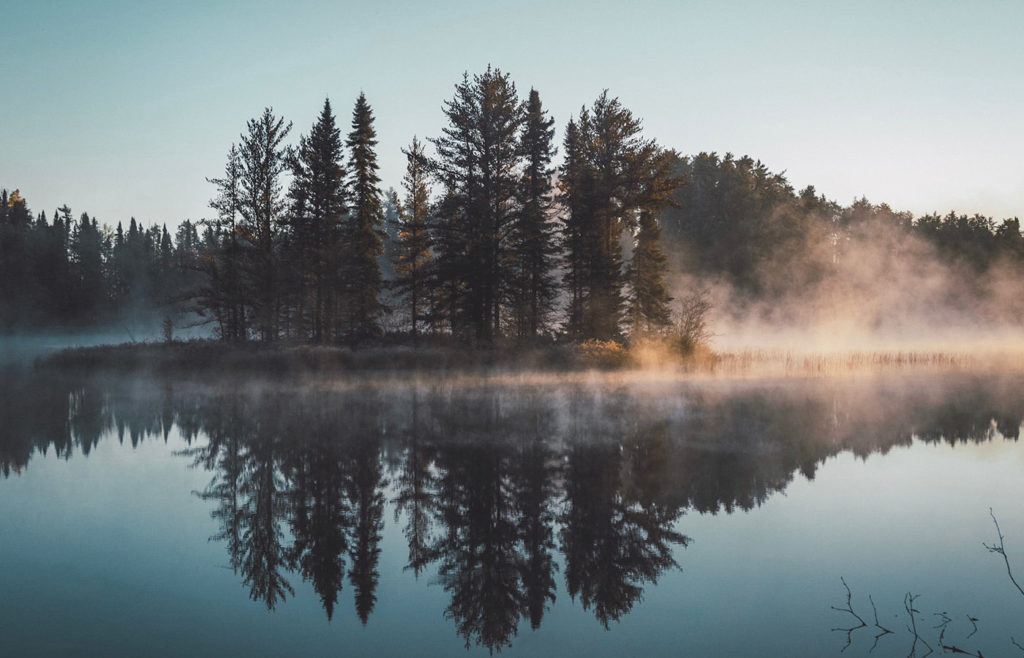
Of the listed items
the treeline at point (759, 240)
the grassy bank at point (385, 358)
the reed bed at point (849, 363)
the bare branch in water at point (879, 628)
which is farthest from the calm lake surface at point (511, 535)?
the treeline at point (759, 240)

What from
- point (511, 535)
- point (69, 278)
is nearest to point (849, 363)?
point (511, 535)

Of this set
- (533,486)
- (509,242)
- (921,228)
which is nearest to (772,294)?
(921,228)

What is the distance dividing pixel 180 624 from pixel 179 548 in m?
2.41

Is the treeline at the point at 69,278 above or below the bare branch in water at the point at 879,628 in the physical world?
above

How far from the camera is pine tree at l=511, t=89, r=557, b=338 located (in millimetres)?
34750

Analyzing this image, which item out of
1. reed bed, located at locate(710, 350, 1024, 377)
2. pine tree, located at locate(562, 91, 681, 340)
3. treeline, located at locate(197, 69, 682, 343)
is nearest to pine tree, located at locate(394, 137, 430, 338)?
treeline, located at locate(197, 69, 682, 343)

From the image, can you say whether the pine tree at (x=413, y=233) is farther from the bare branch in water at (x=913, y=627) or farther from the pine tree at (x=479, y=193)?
the bare branch in water at (x=913, y=627)

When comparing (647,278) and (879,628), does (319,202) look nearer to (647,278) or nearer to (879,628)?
(647,278)

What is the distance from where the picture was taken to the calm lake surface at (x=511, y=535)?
6.07 meters

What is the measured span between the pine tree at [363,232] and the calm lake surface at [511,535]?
20070 millimetres

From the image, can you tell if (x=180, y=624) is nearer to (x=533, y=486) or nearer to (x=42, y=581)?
(x=42, y=581)

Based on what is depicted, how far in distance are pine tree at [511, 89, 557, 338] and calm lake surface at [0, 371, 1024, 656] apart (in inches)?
723

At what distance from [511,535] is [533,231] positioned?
2750 cm

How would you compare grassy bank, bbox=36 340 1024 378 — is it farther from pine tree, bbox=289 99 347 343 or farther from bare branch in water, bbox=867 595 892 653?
bare branch in water, bbox=867 595 892 653
